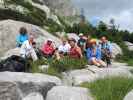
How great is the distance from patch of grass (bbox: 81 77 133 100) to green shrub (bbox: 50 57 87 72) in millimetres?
4372

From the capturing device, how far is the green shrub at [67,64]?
67.6ft

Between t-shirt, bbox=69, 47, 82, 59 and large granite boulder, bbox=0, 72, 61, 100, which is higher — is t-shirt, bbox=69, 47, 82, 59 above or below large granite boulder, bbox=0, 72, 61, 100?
above

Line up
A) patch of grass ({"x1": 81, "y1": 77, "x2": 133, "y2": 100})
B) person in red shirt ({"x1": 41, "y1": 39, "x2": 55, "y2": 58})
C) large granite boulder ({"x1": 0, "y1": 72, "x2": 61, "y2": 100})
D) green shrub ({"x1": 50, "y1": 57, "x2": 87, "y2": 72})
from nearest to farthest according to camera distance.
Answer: large granite boulder ({"x1": 0, "y1": 72, "x2": 61, "y2": 100})
patch of grass ({"x1": 81, "y1": 77, "x2": 133, "y2": 100})
green shrub ({"x1": 50, "y1": 57, "x2": 87, "y2": 72})
person in red shirt ({"x1": 41, "y1": 39, "x2": 55, "y2": 58})

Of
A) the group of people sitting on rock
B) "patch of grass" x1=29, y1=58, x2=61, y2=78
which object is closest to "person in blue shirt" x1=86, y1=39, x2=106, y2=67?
the group of people sitting on rock

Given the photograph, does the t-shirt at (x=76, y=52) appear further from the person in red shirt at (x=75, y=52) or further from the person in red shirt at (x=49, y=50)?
the person in red shirt at (x=49, y=50)

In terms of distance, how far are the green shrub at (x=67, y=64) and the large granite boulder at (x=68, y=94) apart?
5.13 meters

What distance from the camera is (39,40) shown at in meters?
29.5

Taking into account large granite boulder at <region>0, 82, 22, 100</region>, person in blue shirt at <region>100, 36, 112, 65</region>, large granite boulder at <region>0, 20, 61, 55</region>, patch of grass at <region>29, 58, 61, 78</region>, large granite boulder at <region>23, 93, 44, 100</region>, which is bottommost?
large granite boulder at <region>23, 93, 44, 100</region>

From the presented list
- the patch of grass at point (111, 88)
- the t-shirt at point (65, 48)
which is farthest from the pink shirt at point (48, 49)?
the patch of grass at point (111, 88)

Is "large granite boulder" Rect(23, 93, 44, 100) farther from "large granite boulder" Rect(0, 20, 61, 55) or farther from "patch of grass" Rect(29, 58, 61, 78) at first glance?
"large granite boulder" Rect(0, 20, 61, 55)

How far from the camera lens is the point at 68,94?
48.5 feet

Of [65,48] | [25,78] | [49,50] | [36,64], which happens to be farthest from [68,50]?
[25,78]

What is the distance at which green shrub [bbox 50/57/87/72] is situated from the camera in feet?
67.6

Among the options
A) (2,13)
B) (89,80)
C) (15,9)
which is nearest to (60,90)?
(89,80)
